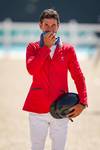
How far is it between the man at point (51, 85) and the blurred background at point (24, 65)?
2330 millimetres

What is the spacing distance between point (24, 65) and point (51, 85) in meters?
16.6

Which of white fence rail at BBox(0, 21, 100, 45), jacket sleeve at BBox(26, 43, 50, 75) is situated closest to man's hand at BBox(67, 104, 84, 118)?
jacket sleeve at BBox(26, 43, 50, 75)

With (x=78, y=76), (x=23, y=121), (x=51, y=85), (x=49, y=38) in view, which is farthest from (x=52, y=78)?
(x=23, y=121)

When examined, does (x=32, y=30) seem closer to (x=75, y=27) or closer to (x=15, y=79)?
(x=75, y=27)

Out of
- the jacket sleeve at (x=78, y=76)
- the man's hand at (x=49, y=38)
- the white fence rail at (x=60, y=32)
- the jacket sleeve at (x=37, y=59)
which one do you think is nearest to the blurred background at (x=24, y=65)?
the white fence rail at (x=60, y=32)

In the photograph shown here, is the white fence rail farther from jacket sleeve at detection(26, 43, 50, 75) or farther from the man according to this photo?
jacket sleeve at detection(26, 43, 50, 75)

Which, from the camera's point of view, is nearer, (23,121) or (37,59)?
(37,59)

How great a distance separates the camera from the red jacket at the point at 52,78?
180 inches

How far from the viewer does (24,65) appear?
2119 cm

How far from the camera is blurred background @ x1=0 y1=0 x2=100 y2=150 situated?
25.8 feet

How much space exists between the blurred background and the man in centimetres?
233

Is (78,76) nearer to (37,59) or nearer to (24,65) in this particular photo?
(37,59)

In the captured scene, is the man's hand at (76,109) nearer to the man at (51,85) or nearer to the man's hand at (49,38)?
the man at (51,85)

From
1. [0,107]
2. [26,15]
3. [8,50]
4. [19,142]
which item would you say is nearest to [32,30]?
[8,50]
